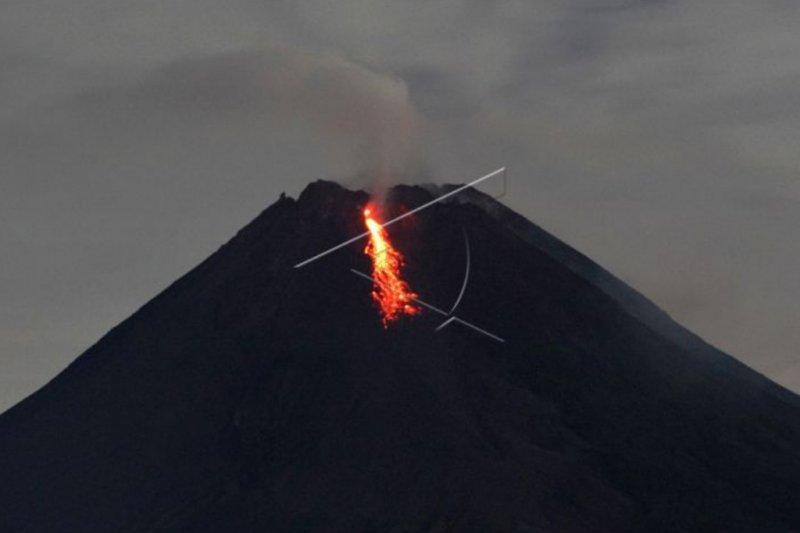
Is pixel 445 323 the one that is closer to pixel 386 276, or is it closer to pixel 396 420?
pixel 386 276

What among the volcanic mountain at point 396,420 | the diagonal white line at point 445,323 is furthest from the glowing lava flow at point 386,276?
the diagonal white line at point 445,323

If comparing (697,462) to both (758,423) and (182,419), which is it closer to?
(758,423)

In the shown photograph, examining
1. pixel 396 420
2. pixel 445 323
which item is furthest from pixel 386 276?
pixel 396 420

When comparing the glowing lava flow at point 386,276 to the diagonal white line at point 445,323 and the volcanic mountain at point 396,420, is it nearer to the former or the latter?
the volcanic mountain at point 396,420

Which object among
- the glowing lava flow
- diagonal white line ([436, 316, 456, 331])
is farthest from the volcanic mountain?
the glowing lava flow

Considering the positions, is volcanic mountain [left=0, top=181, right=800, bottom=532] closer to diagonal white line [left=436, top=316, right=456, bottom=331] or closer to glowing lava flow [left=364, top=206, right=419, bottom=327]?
diagonal white line [left=436, top=316, right=456, bottom=331]

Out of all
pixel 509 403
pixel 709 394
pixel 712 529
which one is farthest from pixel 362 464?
pixel 709 394
